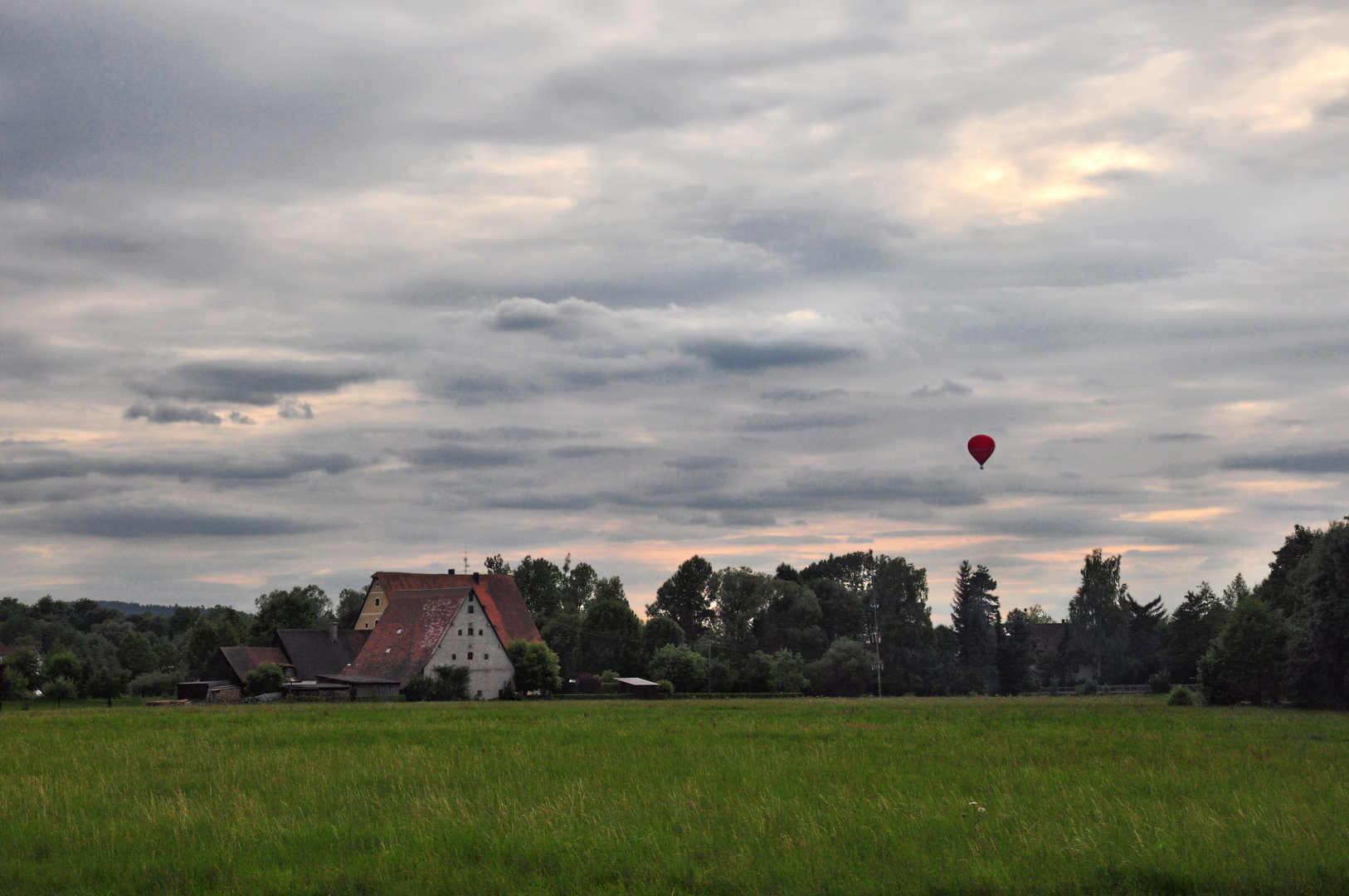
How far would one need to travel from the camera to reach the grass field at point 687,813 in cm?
1333

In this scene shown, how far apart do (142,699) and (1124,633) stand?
10907 cm

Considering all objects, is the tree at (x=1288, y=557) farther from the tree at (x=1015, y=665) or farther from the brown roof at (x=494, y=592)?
the brown roof at (x=494, y=592)

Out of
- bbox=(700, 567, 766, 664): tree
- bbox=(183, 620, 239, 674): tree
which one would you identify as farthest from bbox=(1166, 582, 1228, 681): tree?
bbox=(183, 620, 239, 674): tree

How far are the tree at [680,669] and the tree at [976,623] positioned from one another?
3361 centimetres

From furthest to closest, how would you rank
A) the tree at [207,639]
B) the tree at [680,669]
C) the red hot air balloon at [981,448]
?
1. the tree at [207,639]
2. the tree at [680,669]
3. the red hot air balloon at [981,448]

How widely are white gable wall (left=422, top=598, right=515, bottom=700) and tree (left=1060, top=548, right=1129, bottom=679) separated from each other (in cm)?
7645

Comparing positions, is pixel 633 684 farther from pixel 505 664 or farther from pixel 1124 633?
pixel 1124 633

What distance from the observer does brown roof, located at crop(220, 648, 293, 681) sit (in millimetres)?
83562

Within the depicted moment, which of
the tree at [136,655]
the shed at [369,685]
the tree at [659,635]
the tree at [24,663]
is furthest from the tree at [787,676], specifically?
the tree at [136,655]

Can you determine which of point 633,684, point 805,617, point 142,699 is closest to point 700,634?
point 805,617

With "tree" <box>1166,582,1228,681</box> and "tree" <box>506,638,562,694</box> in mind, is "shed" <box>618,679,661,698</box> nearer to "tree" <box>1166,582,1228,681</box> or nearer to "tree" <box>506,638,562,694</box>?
"tree" <box>506,638,562,694</box>

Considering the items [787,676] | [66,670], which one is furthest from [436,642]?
[66,670]

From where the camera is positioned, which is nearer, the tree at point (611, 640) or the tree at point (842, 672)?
the tree at point (842, 672)

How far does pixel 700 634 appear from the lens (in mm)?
133875
